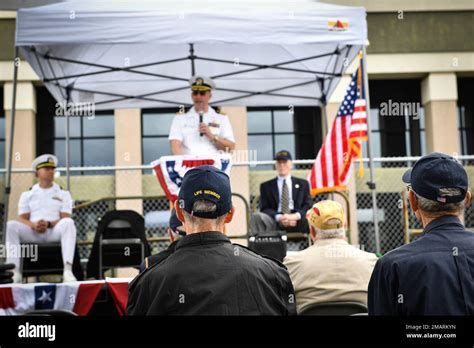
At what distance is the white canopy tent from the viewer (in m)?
4.97


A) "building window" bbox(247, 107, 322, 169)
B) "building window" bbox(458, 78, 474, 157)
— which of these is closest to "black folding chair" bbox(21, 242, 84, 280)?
"building window" bbox(458, 78, 474, 157)

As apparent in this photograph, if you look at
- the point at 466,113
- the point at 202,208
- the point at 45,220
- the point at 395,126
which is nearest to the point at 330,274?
the point at 202,208

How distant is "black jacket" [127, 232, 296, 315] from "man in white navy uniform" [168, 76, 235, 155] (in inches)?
142

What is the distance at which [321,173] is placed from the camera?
6.21 m

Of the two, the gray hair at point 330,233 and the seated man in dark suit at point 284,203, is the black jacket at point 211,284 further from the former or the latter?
the seated man in dark suit at point 284,203

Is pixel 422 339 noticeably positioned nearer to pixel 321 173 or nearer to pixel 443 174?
pixel 443 174

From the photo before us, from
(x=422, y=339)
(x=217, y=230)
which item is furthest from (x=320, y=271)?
(x=422, y=339)

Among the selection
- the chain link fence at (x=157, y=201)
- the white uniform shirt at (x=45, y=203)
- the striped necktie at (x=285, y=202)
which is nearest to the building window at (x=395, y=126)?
the chain link fence at (x=157, y=201)

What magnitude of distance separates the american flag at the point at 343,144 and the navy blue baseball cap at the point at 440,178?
4.04m

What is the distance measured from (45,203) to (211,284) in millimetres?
4001

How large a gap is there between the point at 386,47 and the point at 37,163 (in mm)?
3370

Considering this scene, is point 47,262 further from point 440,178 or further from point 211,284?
point 440,178

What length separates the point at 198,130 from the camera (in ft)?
18.3

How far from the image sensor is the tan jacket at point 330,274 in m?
2.97
